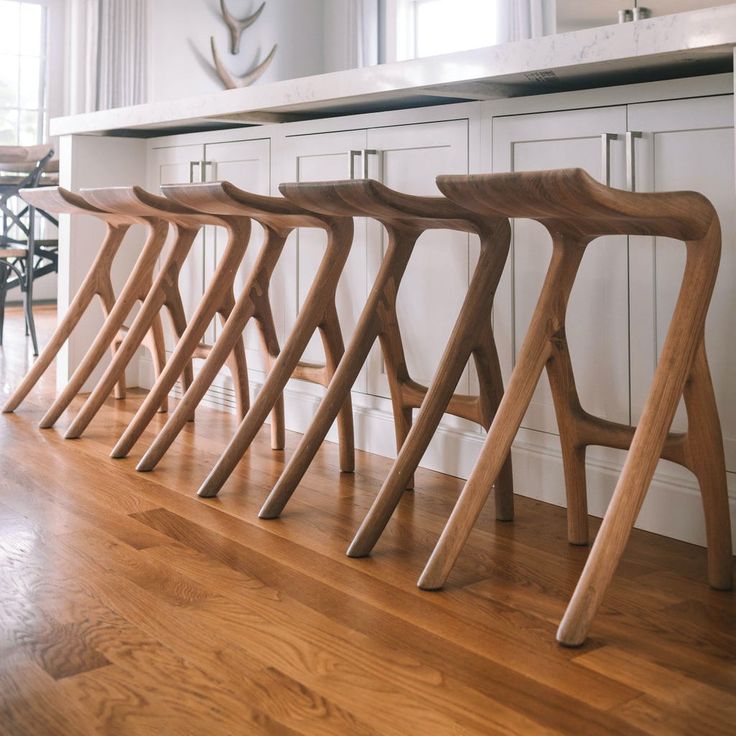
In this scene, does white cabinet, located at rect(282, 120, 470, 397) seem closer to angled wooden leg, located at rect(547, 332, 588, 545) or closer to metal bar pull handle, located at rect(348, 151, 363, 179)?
metal bar pull handle, located at rect(348, 151, 363, 179)

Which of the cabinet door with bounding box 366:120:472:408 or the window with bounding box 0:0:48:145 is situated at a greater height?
the window with bounding box 0:0:48:145

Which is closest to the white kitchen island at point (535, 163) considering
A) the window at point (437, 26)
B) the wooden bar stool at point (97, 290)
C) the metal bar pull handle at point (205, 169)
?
the metal bar pull handle at point (205, 169)

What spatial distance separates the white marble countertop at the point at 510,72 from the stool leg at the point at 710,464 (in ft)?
1.75

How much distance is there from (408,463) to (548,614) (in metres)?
0.42

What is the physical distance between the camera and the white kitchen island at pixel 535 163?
6.12ft

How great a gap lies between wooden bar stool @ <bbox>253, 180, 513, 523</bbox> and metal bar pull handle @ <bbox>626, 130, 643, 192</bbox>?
0.27 m

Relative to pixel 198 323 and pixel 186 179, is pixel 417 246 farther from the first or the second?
pixel 186 179

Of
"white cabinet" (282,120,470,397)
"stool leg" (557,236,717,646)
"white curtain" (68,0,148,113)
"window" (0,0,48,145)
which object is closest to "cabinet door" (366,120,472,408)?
"white cabinet" (282,120,470,397)

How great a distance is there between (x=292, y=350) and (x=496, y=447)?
72cm

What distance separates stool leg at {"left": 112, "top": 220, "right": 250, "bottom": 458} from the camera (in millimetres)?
2621

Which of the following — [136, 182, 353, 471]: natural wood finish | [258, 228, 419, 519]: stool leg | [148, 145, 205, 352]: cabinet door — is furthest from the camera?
[148, 145, 205, 352]: cabinet door

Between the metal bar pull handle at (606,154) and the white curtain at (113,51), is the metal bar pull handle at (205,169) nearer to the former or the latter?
the metal bar pull handle at (606,154)

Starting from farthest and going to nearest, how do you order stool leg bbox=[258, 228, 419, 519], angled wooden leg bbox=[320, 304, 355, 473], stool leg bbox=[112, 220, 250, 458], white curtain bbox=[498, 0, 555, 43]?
white curtain bbox=[498, 0, 555, 43], stool leg bbox=[112, 220, 250, 458], angled wooden leg bbox=[320, 304, 355, 473], stool leg bbox=[258, 228, 419, 519]

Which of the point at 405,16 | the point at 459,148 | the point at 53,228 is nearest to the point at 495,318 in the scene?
the point at 459,148
